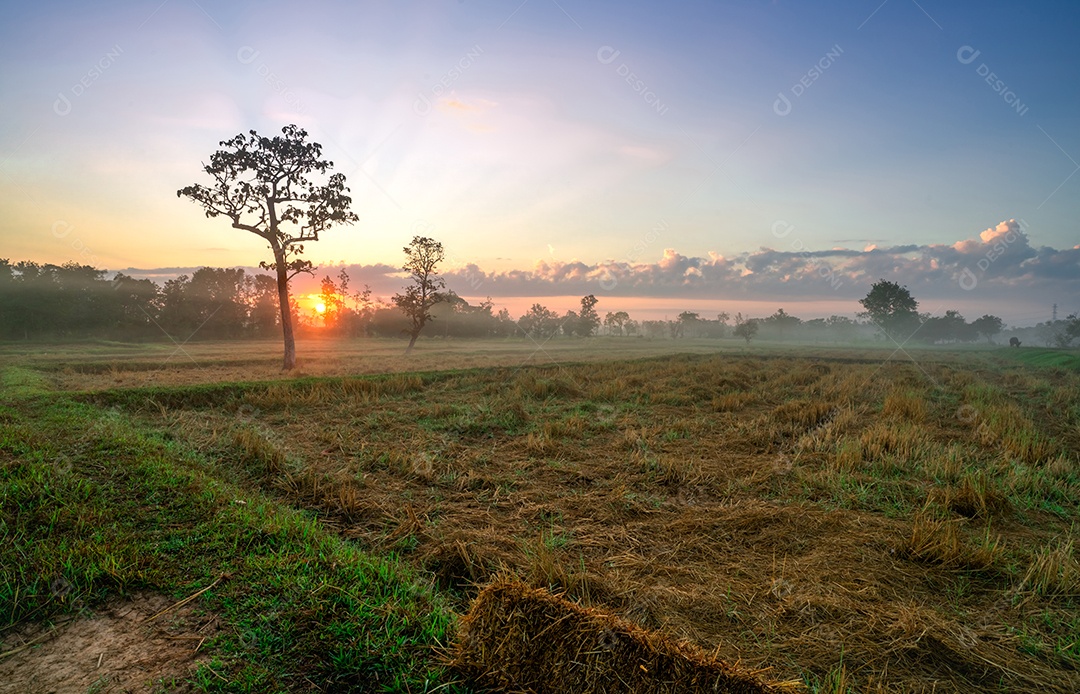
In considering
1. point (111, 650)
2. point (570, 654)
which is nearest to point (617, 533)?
point (570, 654)

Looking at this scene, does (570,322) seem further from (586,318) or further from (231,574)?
(231,574)

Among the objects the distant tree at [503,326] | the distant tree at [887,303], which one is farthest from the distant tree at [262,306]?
the distant tree at [887,303]

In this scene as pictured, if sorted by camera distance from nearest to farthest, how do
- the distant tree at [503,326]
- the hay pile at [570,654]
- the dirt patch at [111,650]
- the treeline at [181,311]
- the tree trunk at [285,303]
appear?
the hay pile at [570,654] → the dirt patch at [111,650] → the tree trunk at [285,303] → the treeline at [181,311] → the distant tree at [503,326]

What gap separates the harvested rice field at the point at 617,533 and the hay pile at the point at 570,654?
0.06 metres

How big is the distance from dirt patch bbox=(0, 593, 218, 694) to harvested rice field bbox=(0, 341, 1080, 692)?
0.15 metres

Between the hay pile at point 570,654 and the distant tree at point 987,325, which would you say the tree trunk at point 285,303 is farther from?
the distant tree at point 987,325

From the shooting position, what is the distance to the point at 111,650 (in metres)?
3.10

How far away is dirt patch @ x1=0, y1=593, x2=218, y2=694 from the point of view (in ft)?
9.25

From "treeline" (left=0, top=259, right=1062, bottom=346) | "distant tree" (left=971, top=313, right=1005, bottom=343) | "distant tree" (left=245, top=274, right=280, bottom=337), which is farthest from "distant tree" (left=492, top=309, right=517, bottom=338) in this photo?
Result: "distant tree" (left=971, top=313, right=1005, bottom=343)

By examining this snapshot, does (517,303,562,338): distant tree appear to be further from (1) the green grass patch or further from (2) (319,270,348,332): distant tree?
(1) the green grass patch

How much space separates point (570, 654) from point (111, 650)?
9.95 feet

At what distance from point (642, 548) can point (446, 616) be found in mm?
2641

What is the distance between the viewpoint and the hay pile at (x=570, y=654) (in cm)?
248

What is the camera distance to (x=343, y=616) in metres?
3.41
